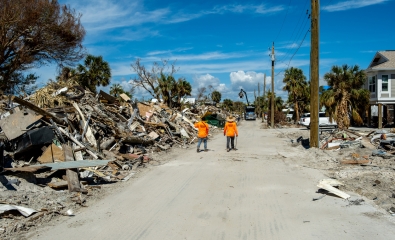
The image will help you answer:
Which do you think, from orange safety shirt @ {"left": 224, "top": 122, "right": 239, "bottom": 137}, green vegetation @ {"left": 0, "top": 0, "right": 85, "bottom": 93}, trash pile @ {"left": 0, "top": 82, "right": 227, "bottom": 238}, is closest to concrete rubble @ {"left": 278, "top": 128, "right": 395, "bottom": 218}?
orange safety shirt @ {"left": 224, "top": 122, "right": 239, "bottom": 137}

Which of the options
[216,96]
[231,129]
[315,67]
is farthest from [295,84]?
[216,96]

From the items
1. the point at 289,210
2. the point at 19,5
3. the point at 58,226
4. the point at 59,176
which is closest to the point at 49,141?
the point at 59,176

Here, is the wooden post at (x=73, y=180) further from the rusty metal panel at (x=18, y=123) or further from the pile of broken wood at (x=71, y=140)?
the rusty metal panel at (x=18, y=123)

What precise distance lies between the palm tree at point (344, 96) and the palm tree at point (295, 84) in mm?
22173

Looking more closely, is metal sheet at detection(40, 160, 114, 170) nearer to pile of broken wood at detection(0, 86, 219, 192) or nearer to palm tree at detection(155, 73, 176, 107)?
pile of broken wood at detection(0, 86, 219, 192)

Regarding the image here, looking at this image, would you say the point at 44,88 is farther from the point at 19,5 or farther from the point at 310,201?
the point at 310,201

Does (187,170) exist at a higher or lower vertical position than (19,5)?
lower

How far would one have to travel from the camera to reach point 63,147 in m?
10.2

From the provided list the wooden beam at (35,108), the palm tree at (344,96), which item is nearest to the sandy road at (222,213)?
the wooden beam at (35,108)

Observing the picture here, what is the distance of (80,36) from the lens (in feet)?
72.5

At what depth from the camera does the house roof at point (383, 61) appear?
3253 cm

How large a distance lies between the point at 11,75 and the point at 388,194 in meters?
21.2

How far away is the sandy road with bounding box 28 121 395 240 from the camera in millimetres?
5141

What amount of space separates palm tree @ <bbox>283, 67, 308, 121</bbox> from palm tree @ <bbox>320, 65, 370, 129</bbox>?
22.2m
